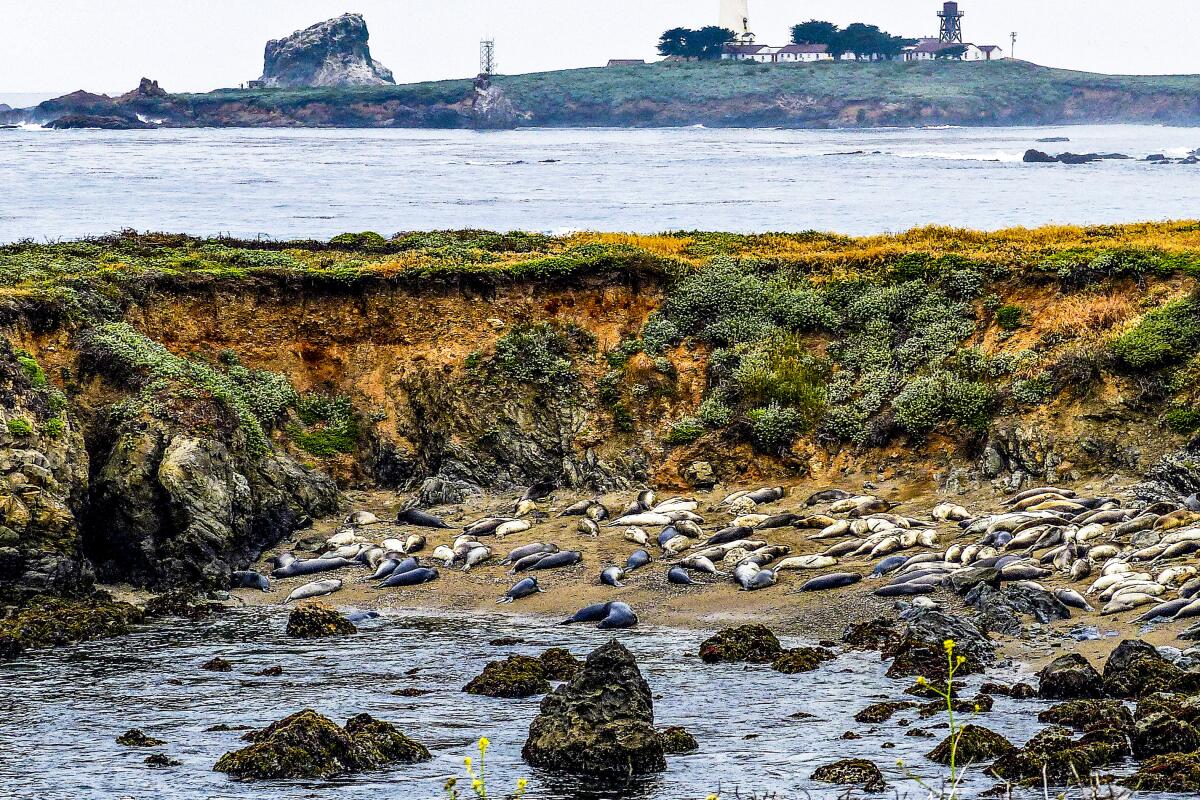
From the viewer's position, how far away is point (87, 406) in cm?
2709

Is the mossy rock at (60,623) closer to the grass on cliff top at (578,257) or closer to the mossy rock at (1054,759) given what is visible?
the grass on cliff top at (578,257)

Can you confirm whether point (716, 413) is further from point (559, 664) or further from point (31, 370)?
point (31, 370)

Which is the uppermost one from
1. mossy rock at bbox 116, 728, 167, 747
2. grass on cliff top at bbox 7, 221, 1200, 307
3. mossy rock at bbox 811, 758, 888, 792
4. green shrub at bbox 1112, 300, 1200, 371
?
grass on cliff top at bbox 7, 221, 1200, 307

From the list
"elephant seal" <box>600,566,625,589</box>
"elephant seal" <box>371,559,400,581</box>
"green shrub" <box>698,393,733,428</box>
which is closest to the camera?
"elephant seal" <box>600,566,625,589</box>

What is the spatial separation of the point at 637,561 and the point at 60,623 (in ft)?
31.1

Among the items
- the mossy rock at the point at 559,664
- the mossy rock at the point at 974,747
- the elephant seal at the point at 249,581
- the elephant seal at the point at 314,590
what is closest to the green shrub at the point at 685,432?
the elephant seal at the point at 314,590

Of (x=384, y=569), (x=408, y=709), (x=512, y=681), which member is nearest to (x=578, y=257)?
(x=384, y=569)

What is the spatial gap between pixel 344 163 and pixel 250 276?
331 feet

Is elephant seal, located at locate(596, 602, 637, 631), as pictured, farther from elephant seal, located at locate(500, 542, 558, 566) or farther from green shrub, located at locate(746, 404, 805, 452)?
green shrub, located at locate(746, 404, 805, 452)

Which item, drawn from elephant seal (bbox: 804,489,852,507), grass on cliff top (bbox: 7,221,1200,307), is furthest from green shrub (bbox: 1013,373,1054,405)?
elephant seal (bbox: 804,489,852,507)

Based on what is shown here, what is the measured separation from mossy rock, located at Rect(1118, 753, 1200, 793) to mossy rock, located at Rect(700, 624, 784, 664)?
6393 mm

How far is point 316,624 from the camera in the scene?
21.8m

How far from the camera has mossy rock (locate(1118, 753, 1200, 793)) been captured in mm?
13695

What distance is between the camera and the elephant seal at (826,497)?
27547mm
